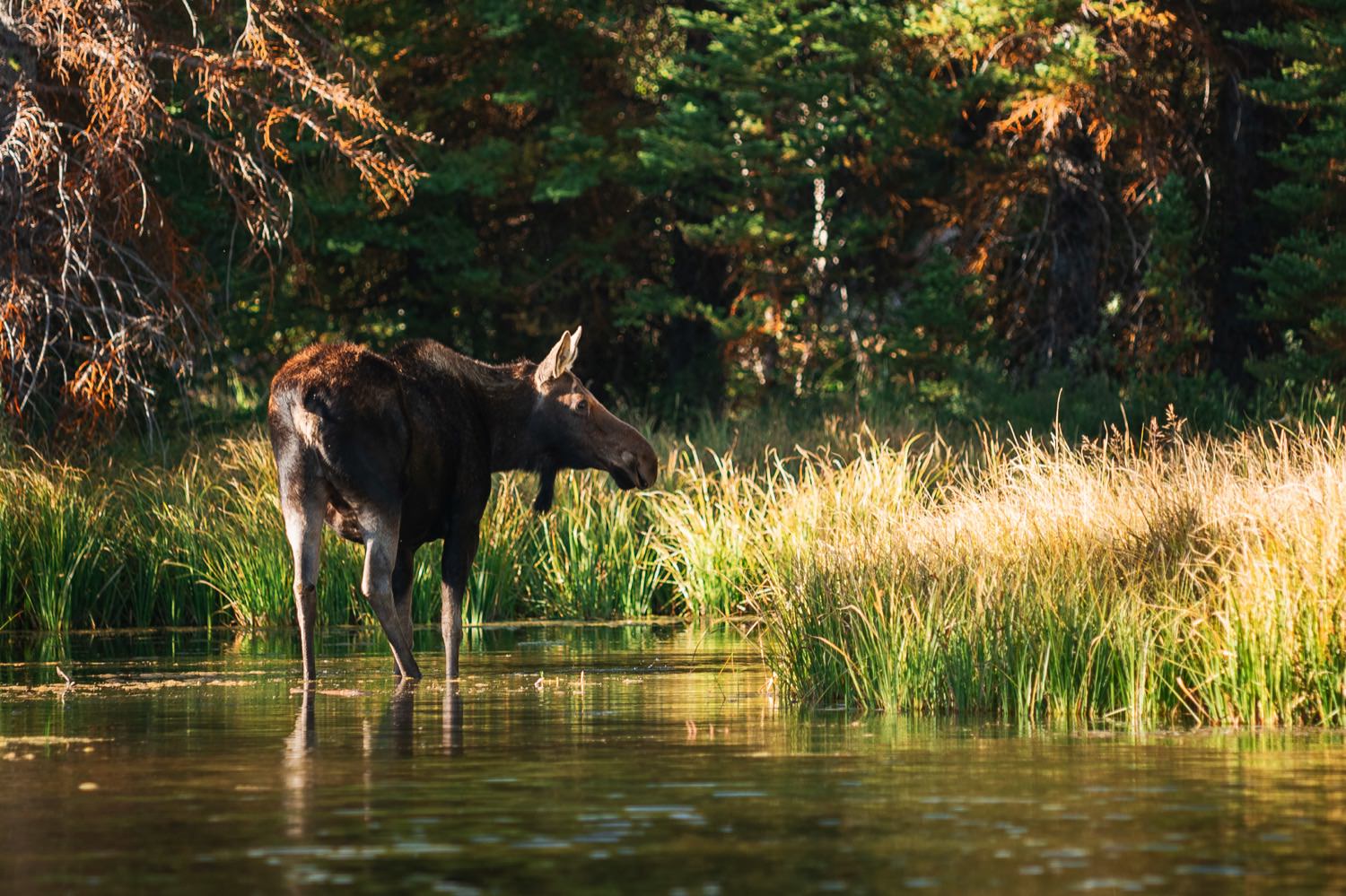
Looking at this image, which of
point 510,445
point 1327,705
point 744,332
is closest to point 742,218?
point 744,332

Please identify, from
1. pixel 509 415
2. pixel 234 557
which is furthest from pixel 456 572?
pixel 234 557

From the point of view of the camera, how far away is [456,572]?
13758mm

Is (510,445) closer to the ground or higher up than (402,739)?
higher up

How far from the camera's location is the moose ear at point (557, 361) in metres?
14.3

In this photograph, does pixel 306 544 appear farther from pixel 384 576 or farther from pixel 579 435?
pixel 579 435

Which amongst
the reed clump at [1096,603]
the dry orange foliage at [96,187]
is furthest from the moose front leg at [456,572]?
the dry orange foliage at [96,187]

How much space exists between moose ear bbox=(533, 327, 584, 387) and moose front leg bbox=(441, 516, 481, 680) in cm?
106

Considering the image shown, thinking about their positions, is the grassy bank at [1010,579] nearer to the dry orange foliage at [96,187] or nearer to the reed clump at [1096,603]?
the reed clump at [1096,603]

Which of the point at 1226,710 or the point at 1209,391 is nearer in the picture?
the point at 1226,710

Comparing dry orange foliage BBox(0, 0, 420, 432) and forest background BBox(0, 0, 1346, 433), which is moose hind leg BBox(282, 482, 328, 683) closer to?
dry orange foliage BBox(0, 0, 420, 432)

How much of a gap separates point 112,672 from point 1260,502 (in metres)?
6.87

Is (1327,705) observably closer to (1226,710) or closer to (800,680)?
(1226,710)

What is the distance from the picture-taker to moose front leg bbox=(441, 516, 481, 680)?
44.2 ft

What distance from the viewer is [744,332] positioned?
32750mm
